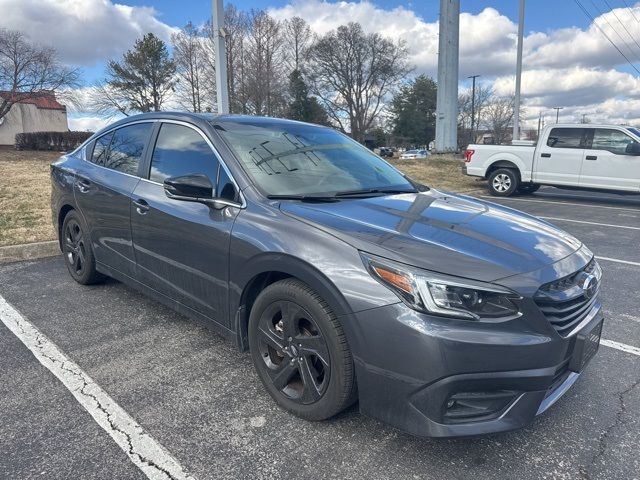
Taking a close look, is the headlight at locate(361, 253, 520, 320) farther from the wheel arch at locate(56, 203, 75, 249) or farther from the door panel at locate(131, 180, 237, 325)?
the wheel arch at locate(56, 203, 75, 249)

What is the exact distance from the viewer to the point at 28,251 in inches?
227

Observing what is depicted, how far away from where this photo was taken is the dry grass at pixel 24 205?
6172 mm

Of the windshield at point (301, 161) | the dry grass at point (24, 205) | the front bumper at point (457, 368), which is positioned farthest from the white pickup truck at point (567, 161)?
the front bumper at point (457, 368)

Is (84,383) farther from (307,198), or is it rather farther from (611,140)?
(611,140)

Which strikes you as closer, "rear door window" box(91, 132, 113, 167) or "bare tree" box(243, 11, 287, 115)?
"rear door window" box(91, 132, 113, 167)

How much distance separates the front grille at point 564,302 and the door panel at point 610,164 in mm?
10440

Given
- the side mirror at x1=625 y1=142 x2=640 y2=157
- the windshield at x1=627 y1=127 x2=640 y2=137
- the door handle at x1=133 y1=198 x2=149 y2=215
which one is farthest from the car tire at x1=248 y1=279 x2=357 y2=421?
the windshield at x1=627 y1=127 x2=640 y2=137

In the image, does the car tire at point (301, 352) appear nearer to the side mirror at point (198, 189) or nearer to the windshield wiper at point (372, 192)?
the side mirror at point (198, 189)

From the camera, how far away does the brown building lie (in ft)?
148

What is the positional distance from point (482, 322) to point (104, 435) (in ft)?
6.40

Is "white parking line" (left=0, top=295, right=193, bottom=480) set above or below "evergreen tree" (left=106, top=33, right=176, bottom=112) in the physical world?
below

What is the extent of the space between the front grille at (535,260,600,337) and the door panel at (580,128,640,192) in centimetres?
1044

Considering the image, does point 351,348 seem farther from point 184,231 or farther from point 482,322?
point 184,231

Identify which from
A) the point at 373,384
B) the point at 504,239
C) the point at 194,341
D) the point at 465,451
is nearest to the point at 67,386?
the point at 194,341
